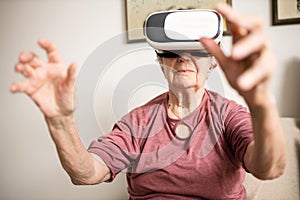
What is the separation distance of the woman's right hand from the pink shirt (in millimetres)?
293

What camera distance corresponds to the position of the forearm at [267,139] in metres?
0.56

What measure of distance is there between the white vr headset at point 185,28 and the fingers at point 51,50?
0.39 m

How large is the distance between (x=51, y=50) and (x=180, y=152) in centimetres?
53

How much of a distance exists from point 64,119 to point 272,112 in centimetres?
40

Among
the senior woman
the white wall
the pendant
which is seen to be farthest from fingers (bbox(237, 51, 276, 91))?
the white wall

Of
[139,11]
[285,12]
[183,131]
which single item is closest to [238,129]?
[183,131]

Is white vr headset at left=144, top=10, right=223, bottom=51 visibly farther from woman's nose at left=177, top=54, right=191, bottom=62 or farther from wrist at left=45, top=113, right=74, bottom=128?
wrist at left=45, top=113, right=74, bottom=128

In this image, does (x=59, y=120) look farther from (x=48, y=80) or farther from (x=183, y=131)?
(x=183, y=131)

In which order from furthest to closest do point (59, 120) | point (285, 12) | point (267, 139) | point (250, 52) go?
1. point (285, 12)
2. point (59, 120)
3. point (267, 139)
4. point (250, 52)

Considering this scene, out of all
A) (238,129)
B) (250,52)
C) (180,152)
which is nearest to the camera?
(250,52)

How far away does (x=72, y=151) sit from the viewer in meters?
0.79

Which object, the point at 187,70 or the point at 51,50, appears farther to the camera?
the point at 187,70

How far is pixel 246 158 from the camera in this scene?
81cm

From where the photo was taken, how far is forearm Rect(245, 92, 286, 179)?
56cm
